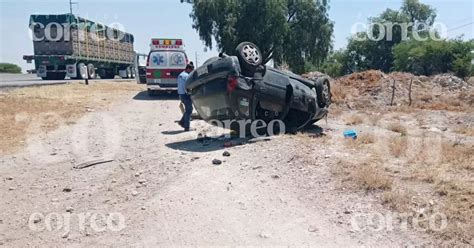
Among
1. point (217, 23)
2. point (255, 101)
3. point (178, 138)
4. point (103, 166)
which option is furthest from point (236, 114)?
point (217, 23)

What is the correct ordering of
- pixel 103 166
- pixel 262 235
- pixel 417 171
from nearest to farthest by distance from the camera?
pixel 262 235
pixel 417 171
pixel 103 166

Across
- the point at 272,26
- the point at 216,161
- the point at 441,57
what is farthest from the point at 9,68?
the point at 216,161

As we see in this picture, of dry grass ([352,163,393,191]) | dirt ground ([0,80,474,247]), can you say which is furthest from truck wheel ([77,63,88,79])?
dry grass ([352,163,393,191])

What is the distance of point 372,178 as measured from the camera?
458 centimetres

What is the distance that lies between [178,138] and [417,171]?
15.5 feet

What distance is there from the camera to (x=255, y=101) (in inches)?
279

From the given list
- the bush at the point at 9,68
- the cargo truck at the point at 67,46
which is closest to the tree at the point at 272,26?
the cargo truck at the point at 67,46

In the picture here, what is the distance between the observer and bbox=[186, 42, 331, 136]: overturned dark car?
6.88m

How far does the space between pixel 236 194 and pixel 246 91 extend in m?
2.69

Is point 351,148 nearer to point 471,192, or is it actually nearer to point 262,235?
point 471,192

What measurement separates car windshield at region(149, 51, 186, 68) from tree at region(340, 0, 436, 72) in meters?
35.1

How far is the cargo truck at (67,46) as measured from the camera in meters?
24.3

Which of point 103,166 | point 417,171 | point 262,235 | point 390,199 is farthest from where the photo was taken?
point 103,166

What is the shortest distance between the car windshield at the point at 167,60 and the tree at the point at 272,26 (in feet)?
34.6
